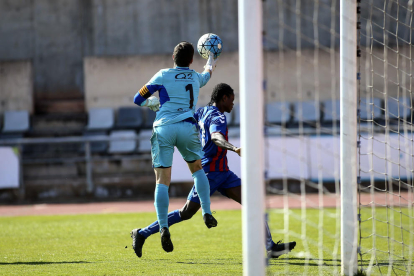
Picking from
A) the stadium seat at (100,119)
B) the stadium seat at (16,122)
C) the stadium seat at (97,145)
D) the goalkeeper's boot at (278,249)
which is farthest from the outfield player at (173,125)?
the stadium seat at (16,122)

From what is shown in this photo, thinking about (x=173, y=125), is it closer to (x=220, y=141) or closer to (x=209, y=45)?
(x=220, y=141)

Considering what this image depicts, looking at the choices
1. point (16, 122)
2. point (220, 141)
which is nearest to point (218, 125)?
point (220, 141)

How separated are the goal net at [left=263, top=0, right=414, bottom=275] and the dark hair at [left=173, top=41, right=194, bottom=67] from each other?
0.97m

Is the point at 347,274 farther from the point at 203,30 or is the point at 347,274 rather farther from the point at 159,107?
the point at 203,30

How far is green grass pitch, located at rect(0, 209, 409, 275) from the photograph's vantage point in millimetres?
4809

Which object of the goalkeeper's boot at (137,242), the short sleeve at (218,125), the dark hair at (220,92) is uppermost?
the dark hair at (220,92)

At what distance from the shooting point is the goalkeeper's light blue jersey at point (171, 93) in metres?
5.25

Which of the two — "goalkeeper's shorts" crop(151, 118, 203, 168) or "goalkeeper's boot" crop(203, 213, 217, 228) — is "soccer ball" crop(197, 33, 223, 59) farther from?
"goalkeeper's boot" crop(203, 213, 217, 228)

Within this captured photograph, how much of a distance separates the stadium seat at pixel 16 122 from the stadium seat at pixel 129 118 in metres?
2.67

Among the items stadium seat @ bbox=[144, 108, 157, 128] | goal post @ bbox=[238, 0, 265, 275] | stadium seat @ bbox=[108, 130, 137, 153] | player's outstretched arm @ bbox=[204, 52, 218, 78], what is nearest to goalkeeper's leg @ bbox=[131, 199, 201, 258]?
player's outstretched arm @ bbox=[204, 52, 218, 78]

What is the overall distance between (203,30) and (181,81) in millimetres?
13143

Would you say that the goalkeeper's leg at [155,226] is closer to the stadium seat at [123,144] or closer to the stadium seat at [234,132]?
the stadium seat at [234,132]

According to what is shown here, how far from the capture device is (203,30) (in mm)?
18078

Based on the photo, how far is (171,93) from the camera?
5277 mm
